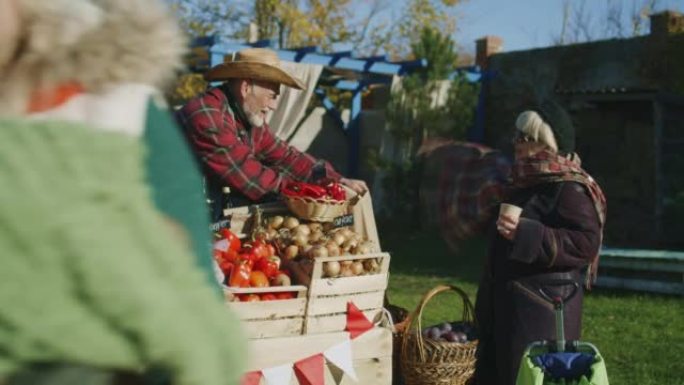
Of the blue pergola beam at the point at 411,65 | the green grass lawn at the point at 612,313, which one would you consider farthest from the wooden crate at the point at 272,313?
the blue pergola beam at the point at 411,65

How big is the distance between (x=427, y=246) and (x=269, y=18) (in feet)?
32.2

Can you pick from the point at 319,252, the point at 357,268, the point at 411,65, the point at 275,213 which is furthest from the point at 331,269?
the point at 411,65

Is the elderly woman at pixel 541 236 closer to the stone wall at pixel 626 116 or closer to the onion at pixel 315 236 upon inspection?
the onion at pixel 315 236

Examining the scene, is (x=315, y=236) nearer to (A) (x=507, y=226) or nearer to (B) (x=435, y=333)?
(B) (x=435, y=333)

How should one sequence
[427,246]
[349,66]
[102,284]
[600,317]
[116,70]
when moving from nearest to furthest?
[102,284]
[116,70]
[600,317]
[427,246]
[349,66]

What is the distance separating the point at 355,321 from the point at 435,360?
517 mm

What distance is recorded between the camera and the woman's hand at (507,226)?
3.59 meters

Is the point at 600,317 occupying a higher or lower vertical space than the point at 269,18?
lower

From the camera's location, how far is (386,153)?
45.0 ft

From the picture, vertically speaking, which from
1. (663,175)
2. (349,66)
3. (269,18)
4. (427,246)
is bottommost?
(427,246)

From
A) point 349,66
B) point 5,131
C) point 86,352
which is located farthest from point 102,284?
point 349,66

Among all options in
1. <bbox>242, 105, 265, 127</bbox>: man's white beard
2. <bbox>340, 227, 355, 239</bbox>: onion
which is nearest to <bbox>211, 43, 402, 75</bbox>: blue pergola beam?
<bbox>242, 105, 265, 127</bbox>: man's white beard

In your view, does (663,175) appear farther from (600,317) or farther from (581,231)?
(581,231)

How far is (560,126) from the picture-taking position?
12.2 feet
